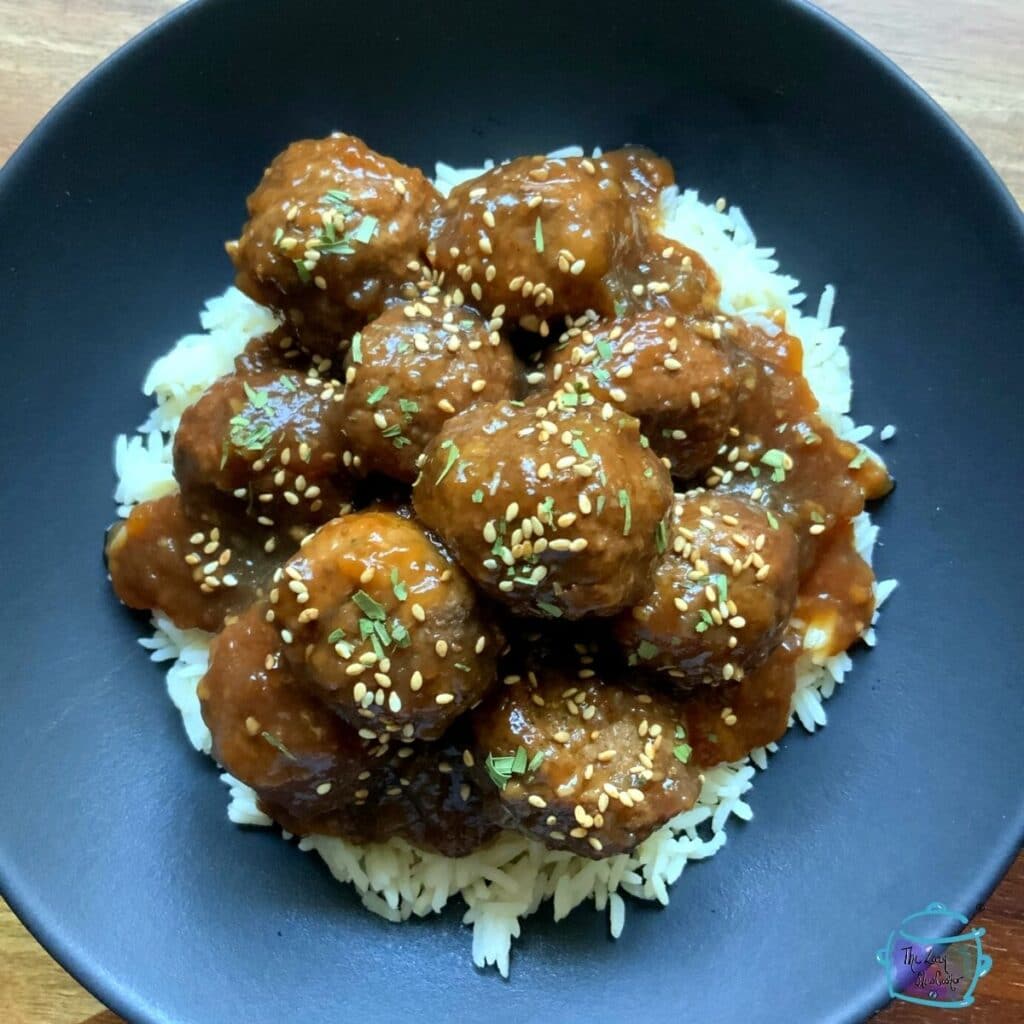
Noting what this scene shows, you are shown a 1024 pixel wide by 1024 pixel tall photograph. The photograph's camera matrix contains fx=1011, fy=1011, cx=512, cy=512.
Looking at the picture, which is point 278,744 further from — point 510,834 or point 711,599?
point 711,599

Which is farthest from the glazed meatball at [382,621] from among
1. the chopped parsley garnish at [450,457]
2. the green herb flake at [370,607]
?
the chopped parsley garnish at [450,457]

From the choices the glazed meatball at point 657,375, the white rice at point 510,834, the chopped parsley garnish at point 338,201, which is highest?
the chopped parsley garnish at point 338,201

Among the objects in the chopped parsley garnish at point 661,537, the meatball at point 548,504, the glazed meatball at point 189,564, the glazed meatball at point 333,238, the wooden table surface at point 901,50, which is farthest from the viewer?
the wooden table surface at point 901,50

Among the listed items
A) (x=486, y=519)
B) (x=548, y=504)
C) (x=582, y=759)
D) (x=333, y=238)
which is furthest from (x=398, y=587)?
(x=333, y=238)

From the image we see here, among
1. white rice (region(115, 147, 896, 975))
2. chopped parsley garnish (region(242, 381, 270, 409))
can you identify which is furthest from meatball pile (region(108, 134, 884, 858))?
white rice (region(115, 147, 896, 975))

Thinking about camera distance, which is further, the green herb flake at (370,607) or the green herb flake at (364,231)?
the green herb flake at (364,231)

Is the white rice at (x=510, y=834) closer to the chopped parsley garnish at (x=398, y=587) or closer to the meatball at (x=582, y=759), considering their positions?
the meatball at (x=582, y=759)

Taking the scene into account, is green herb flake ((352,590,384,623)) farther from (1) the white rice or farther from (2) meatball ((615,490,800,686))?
(1) the white rice
